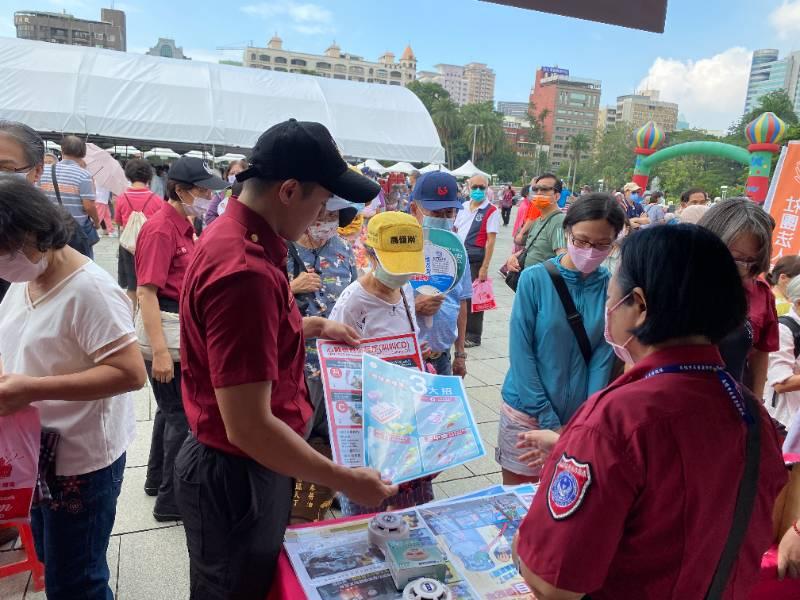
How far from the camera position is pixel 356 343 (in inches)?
70.4

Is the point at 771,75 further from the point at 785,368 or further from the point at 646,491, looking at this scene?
the point at 646,491

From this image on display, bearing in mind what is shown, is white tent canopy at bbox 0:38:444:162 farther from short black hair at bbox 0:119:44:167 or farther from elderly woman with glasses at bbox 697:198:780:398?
elderly woman with glasses at bbox 697:198:780:398

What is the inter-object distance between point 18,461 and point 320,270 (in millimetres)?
1525

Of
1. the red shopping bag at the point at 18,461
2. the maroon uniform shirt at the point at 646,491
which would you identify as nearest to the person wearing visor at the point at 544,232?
the maroon uniform shirt at the point at 646,491

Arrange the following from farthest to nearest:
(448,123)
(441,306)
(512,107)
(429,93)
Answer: (512,107) < (429,93) < (448,123) < (441,306)

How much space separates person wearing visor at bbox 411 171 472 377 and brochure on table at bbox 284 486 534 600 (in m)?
1.22

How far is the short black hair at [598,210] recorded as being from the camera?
7.13 ft

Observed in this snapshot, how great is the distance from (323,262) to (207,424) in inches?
61.0

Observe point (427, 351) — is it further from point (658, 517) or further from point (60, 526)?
point (658, 517)

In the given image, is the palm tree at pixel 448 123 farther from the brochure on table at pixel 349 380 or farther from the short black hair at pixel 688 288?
the short black hair at pixel 688 288

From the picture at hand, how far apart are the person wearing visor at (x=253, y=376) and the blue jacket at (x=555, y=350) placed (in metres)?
0.99

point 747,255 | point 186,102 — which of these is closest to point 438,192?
point 747,255

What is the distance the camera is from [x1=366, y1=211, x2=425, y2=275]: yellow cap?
7.07 feet

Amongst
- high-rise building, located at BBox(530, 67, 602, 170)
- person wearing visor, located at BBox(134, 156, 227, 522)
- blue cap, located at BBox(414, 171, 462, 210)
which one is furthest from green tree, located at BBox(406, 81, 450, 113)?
person wearing visor, located at BBox(134, 156, 227, 522)
